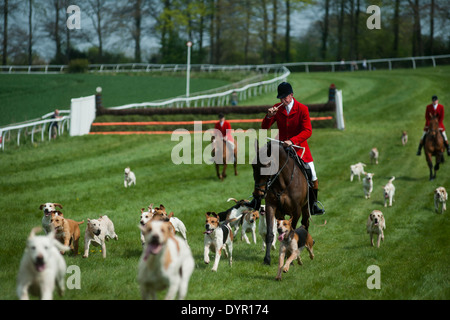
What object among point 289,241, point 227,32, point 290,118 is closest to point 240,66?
point 227,32

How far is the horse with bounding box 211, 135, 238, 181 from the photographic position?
20.0 meters

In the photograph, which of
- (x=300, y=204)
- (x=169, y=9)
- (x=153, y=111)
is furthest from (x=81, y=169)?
(x=169, y=9)

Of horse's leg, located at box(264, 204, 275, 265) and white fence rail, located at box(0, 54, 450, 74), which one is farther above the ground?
white fence rail, located at box(0, 54, 450, 74)

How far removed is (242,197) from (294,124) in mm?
6897

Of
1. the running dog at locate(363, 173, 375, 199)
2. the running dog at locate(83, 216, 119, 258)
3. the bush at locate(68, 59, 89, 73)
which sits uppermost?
the bush at locate(68, 59, 89, 73)

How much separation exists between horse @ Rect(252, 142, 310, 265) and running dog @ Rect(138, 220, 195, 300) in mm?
3920

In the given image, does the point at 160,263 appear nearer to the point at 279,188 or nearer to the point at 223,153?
the point at 279,188

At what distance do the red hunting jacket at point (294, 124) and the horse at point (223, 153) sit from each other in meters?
8.97

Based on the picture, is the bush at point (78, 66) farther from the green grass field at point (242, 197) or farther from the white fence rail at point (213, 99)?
the green grass field at point (242, 197)

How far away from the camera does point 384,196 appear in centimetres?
1695

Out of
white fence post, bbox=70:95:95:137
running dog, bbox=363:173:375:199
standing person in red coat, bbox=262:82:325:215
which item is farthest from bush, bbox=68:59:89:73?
standing person in red coat, bbox=262:82:325:215

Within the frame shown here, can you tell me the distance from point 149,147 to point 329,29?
54.7 m

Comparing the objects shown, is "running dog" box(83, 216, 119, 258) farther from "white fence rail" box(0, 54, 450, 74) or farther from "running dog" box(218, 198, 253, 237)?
"white fence rail" box(0, 54, 450, 74)
